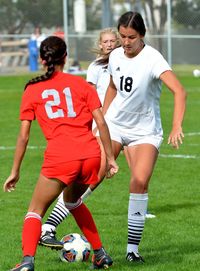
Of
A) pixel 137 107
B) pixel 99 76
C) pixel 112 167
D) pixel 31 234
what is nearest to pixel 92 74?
pixel 99 76

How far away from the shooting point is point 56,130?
7.06m

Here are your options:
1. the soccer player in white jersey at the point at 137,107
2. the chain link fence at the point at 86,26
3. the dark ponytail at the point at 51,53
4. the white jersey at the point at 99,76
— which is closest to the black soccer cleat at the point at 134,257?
the soccer player in white jersey at the point at 137,107

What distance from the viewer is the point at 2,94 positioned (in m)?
30.1

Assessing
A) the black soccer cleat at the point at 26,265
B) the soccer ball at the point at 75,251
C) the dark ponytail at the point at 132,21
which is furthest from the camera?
the soccer ball at the point at 75,251

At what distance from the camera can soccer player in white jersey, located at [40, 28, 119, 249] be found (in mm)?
8453

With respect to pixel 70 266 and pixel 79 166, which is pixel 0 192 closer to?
pixel 70 266

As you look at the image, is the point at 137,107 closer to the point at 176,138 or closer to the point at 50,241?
the point at 176,138

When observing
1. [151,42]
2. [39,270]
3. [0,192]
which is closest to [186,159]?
[0,192]

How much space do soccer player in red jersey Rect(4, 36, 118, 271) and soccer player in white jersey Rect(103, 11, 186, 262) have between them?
0.83 metres

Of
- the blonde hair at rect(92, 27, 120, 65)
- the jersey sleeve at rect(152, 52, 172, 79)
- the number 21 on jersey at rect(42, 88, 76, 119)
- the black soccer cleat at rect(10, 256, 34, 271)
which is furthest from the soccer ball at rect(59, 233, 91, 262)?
the blonde hair at rect(92, 27, 120, 65)

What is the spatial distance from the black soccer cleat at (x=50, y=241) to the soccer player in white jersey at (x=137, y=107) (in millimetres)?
644

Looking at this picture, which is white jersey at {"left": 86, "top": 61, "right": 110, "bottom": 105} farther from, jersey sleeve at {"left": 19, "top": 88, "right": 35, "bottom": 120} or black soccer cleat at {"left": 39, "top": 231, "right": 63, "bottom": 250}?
jersey sleeve at {"left": 19, "top": 88, "right": 35, "bottom": 120}

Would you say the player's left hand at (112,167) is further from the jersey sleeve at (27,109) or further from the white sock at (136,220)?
the jersey sleeve at (27,109)

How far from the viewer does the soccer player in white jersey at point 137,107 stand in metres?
7.81
